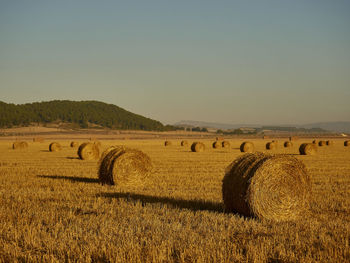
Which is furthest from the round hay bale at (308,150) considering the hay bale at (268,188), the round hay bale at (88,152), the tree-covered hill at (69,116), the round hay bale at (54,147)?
the tree-covered hill at (69,116)

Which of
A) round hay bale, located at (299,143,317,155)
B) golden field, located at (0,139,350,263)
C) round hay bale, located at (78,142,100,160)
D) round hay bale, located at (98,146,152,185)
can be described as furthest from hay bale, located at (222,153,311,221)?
round hay bale, located at (299,143,317,155)

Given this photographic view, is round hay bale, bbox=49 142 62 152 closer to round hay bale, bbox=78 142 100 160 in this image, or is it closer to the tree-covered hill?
round hay bale, bbox=78 142 100 160

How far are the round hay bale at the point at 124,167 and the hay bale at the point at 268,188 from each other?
5942 millimetres

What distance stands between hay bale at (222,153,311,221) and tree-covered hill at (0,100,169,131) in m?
135

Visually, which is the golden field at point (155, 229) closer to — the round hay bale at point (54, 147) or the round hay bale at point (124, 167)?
the round hay bale at point (124, 167)

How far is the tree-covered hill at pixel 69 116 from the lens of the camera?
148 m

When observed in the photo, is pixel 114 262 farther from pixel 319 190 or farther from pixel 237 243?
pixel 319 190

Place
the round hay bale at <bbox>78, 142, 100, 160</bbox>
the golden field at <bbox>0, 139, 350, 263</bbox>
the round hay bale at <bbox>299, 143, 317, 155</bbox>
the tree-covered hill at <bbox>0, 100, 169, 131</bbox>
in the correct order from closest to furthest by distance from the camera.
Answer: the golden field at <bbox>0, 139, 350, 263</bbox> < the round hay bale at <bbox>78, 142, 100, 160</bbox> < the round hay bale at <bbox>299, 143, 317, 155</bbox> < the tree-covered hill at <bbox>0, 100, 169, 131</bbox>

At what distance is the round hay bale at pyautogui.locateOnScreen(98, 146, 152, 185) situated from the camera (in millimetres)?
15289

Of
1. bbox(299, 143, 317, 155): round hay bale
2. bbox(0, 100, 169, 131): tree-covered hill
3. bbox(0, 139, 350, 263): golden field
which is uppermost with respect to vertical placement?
bbox(0, 100, 169, 131): tree-covered hill

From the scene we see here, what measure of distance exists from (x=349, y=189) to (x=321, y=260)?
28.0ft

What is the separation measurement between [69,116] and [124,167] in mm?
157505

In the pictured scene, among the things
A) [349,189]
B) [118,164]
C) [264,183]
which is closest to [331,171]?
[349,189]

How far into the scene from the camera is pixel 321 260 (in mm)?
6285
